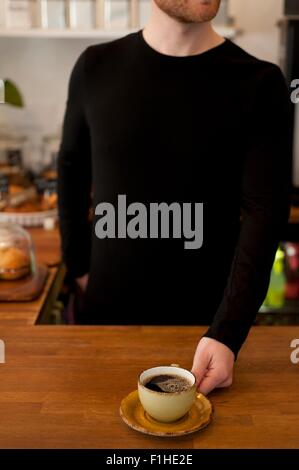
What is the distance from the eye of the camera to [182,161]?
1.33 meters

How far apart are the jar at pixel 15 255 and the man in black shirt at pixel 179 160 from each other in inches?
8.4

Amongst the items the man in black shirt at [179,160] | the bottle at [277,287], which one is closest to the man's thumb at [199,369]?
the man in black shirt at [179,160]

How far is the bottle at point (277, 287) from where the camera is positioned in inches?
87.9

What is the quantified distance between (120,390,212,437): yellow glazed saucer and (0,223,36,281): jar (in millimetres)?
805

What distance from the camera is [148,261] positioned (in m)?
1.42

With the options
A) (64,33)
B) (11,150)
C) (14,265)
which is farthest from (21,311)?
(11,150)

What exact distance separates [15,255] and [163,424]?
0.92m

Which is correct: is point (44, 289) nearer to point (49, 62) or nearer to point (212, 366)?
point (212, 366)

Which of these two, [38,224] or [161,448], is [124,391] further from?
[38,224]

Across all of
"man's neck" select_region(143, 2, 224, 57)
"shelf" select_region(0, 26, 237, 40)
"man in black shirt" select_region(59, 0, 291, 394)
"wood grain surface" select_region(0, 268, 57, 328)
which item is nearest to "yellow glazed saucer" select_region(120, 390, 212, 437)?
"man in black shirt" select_region(59, 0, 291, 394)

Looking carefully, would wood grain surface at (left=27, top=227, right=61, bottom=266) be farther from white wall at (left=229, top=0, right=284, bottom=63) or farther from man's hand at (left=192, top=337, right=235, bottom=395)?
white wall at (left=229, top=0, right=284, bottom=63)

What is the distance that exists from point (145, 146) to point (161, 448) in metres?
0.72

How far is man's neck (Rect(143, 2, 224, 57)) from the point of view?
1290 millimetres

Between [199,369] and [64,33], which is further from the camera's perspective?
[64,33]
